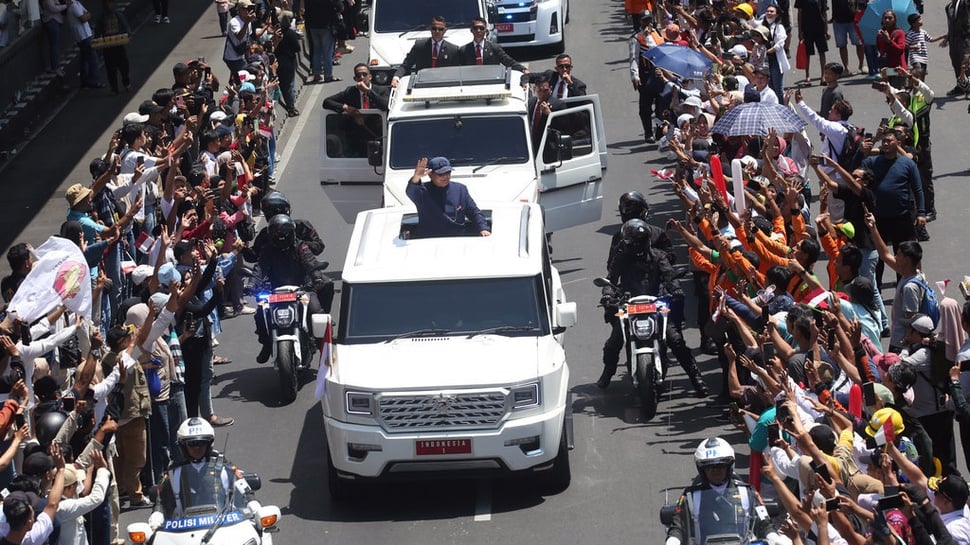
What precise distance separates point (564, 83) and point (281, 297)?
7.17m

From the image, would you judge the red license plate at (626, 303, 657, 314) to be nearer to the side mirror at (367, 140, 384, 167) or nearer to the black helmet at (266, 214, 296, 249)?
the black helmet at (266, 214, 296, 249)

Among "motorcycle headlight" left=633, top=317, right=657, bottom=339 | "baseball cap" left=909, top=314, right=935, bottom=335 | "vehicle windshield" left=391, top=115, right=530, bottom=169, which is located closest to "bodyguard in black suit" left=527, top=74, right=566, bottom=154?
"vehicle windshield" left=391, top=115, right=530, bottom=169

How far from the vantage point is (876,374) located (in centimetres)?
1261

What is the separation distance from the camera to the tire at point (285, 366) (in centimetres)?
1705

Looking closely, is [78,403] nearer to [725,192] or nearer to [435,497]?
[435,497]

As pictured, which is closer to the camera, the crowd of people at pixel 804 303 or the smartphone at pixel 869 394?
the crowd of people at pixel 804 303

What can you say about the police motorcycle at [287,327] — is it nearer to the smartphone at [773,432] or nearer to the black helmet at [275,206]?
the black helmet at [275,206]

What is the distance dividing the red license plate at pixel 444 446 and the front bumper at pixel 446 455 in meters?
0.03

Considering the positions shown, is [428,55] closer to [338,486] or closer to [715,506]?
[338,486]

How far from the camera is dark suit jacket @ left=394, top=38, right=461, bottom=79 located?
23.9 m

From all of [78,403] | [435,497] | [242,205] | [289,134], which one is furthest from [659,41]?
[78,403]

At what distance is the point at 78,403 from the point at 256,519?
1.84 m

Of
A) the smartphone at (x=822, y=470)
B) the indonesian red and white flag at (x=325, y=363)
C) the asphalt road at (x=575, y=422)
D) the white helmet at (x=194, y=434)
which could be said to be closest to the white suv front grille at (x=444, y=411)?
the indonesian red and white flag at (x=325, y=363)

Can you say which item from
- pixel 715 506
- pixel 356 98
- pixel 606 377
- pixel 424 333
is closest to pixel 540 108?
pixel 356 98
